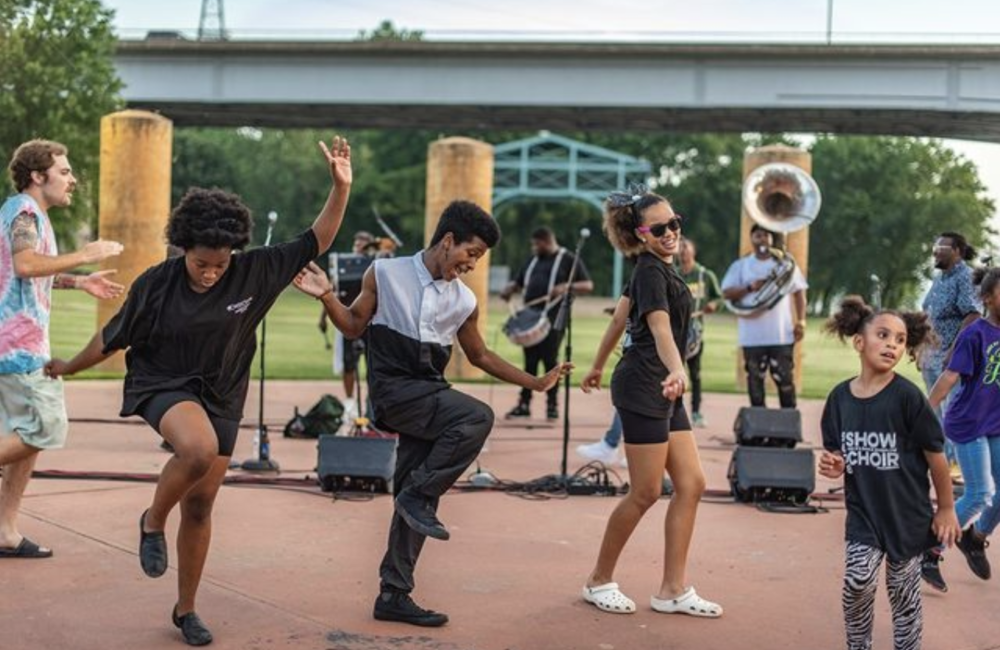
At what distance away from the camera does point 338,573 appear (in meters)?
6.89

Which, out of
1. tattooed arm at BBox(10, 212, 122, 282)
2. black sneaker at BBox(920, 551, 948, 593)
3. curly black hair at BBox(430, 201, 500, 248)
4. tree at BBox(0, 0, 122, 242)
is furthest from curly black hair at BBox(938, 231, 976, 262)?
tree at BBox(0, 0, 122, 242)

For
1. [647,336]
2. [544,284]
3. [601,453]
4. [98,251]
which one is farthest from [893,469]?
[544,284]

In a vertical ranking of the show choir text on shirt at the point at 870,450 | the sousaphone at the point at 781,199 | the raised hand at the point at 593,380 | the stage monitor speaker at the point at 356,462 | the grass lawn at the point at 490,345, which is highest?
the sousaphone at the point at 781,199

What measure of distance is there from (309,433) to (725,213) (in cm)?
7603

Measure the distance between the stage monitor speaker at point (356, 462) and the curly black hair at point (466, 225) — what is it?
11.6 feet

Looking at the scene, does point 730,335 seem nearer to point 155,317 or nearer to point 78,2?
point 78,2

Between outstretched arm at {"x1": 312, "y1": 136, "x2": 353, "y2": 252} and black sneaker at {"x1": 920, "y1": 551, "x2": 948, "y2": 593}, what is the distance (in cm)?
362

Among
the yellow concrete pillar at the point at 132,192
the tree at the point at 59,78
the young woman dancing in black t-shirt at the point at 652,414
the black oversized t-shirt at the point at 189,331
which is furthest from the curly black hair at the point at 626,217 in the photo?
the tree at the point at 59,78

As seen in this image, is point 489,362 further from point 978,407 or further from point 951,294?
point 951,294

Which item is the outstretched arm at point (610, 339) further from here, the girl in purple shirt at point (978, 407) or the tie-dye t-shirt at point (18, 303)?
the tie-dye t-shirt at point (18, 303)

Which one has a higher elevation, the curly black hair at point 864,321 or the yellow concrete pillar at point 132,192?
the yellow concrete pillar at point 132,192

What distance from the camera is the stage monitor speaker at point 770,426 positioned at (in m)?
10.9

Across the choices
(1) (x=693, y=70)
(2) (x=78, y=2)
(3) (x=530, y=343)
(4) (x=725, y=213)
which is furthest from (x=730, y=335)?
(4) (x=725, y=213)

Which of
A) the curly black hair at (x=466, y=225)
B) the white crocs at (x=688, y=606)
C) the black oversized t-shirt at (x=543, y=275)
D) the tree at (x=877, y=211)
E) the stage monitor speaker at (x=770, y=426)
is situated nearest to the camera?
the curly black hair at (x=466, y=225)
